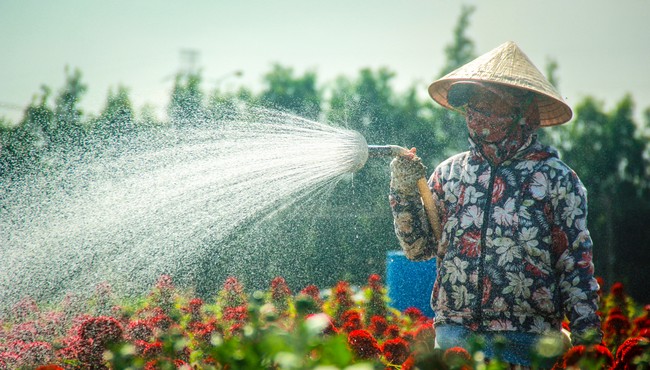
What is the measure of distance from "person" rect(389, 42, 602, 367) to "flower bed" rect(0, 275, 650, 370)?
30 centimetres

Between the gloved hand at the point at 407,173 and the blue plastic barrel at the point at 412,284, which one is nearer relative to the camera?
the gloved hand at the point at 407,173

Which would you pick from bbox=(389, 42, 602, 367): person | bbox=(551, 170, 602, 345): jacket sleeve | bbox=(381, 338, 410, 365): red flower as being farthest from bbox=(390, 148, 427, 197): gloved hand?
bbox=(381, 338, 410, 365): red flower

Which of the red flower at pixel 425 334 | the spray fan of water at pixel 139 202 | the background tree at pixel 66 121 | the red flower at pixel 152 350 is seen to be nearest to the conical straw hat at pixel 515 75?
the red flower at pixel 425 334

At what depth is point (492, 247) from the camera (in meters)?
2.37

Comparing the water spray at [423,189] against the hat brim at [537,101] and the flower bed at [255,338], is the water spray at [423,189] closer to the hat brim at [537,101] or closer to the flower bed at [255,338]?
the hat brim at [537,101]

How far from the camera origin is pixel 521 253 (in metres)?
2.34

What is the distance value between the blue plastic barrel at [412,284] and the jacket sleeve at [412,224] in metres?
2.21

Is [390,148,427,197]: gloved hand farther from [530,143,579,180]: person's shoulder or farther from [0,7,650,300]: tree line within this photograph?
[0,7,650,300]: tree line

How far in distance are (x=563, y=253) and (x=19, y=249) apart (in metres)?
4.23

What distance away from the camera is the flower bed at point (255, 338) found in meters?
0.96

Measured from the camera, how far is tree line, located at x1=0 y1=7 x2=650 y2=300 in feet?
25.6

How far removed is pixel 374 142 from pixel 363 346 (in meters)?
8.79

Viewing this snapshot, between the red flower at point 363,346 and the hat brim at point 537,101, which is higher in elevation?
the hat brim at point 537,101

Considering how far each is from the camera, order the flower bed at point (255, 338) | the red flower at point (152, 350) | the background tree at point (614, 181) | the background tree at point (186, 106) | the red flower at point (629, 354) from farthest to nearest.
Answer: the background tree at point (614, 181) < the background tree at point (186, 106) < the red flower at point (152, 350) < the red flower at point (629, 354) < the flower bed at point (255, 338)
